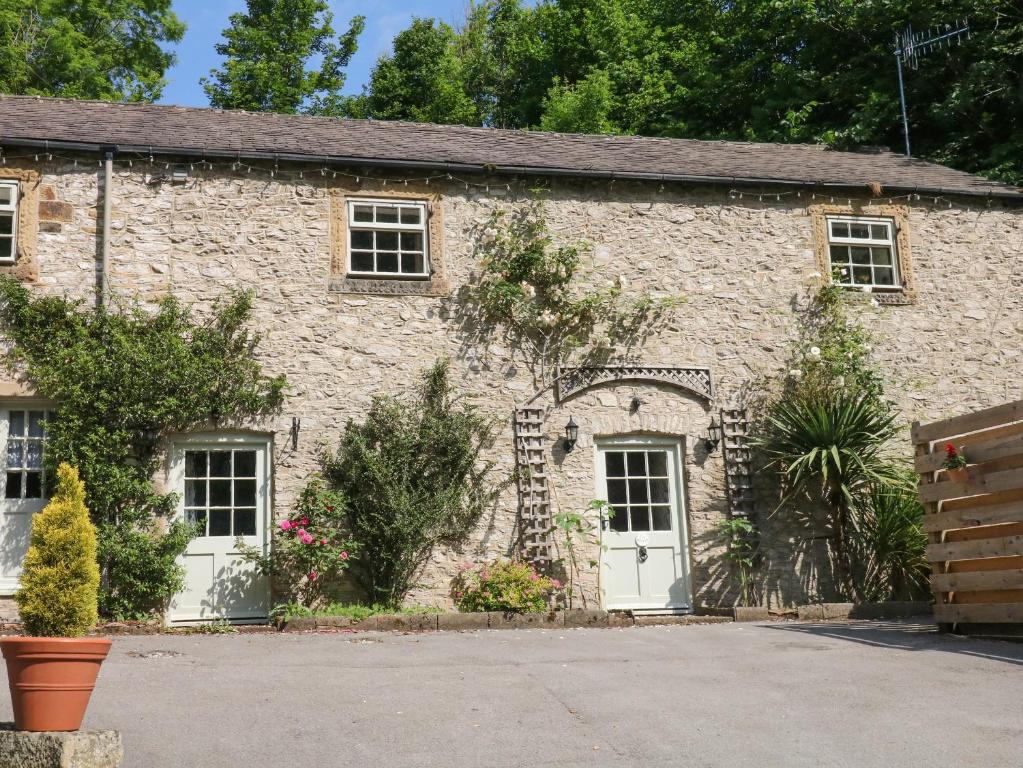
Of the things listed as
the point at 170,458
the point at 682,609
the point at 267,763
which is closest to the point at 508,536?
the point at 682,609

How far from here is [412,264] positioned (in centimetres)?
1252

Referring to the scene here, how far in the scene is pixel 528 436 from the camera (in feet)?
39.8

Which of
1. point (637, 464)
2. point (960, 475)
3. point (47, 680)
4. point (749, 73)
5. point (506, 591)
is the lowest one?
point (47, 680)

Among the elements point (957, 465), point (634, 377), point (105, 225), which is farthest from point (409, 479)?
point (957, 465)

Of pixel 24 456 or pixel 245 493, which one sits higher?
pixel 24 456

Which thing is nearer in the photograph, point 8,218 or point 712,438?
point 8,218

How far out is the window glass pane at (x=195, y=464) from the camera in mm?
11453

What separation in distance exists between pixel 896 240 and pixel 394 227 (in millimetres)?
6552

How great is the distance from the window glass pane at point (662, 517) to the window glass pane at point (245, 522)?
14.9 ft

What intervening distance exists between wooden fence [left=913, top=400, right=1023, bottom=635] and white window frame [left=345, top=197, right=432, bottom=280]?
18.9 ft

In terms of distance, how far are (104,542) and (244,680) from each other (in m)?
4.07

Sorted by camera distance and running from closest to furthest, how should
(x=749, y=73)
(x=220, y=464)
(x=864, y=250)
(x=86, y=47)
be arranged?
(x=220, y=464)
(x=864, y=250)
(x=749, y=73)
(x=86, y=47)

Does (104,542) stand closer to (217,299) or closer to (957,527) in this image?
(217,299)

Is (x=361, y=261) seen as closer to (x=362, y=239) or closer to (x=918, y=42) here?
(x=362, y=239)
